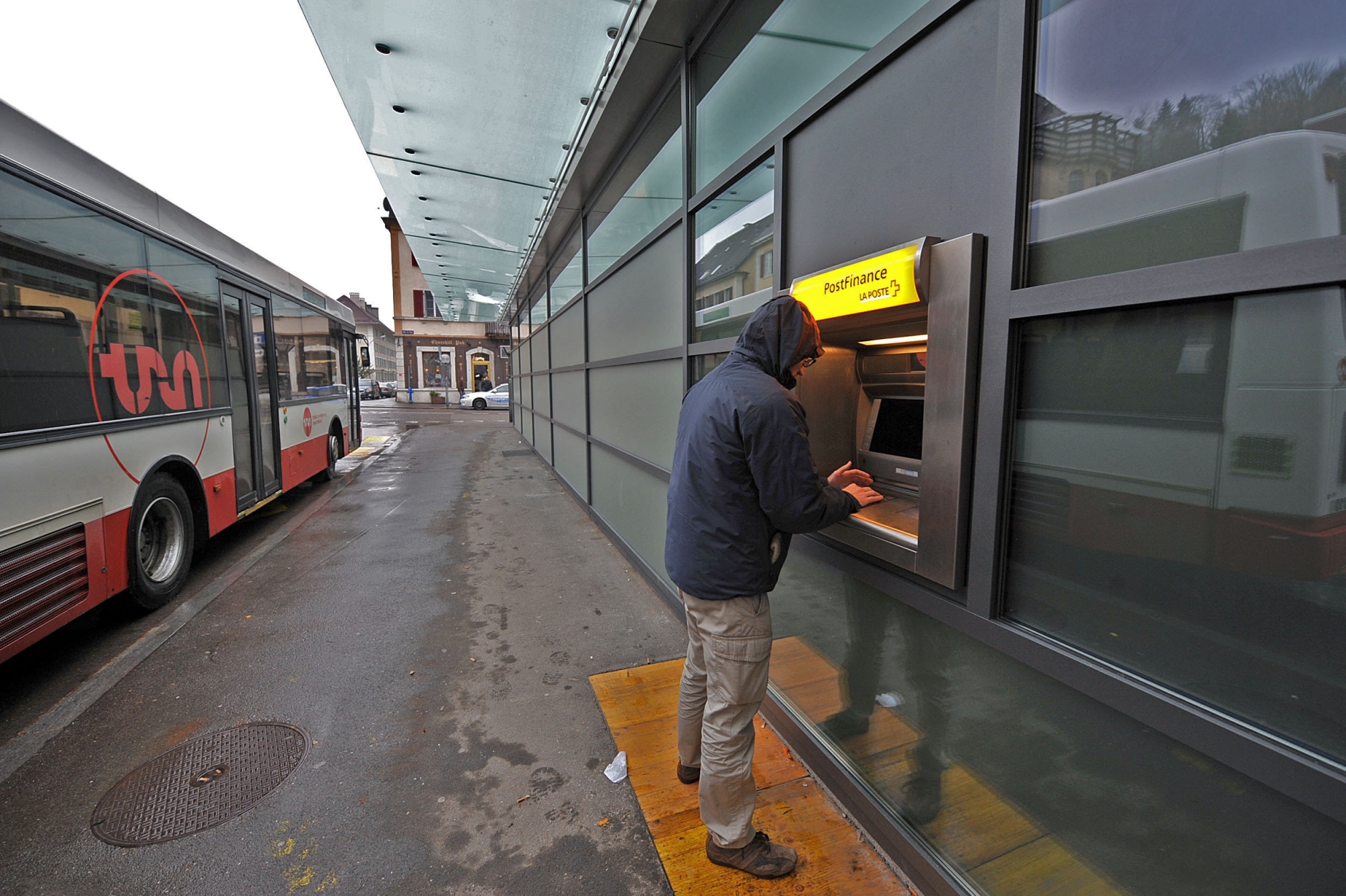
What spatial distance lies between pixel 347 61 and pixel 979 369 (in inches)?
199

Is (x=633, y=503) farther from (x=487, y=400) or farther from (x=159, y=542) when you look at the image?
(x=487, y=400)

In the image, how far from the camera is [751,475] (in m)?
1.94

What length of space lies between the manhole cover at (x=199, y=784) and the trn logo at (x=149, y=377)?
2525 mm

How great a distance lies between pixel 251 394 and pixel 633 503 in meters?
4.30

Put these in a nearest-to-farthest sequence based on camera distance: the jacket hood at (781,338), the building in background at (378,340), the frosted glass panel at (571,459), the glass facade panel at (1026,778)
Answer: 1. the glass facade panel at (1026,778)
2. the jacket hood at (781,338)
3. the frosted glass panel at (571,459)
4. the building in background at (378,340)

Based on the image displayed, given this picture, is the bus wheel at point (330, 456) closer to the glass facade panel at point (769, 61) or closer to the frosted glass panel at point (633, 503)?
the frosted glass panel at point (633, 503)

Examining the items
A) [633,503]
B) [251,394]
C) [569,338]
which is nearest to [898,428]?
[633,503]

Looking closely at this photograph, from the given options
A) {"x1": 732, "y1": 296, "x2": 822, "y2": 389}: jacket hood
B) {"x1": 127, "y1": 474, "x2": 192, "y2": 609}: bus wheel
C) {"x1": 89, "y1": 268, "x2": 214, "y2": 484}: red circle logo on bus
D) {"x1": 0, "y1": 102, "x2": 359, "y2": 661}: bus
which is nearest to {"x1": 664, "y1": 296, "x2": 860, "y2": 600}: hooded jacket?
{"x1": 732, "y1": 296, "x2": 822, "y2": 389}: jacket hood

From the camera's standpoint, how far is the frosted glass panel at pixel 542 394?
10133 mm

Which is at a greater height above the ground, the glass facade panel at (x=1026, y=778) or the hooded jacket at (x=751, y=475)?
the hooded jacket at (x=751, y=475)

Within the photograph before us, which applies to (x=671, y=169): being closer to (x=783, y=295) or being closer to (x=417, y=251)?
(x=783, y=295)

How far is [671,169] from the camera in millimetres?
4426

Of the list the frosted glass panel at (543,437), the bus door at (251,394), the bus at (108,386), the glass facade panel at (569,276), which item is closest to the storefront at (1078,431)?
the bus at (108,386)

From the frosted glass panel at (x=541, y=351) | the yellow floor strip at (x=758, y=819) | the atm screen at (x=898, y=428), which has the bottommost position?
the yellow floor strip at (x=758, y=819)
